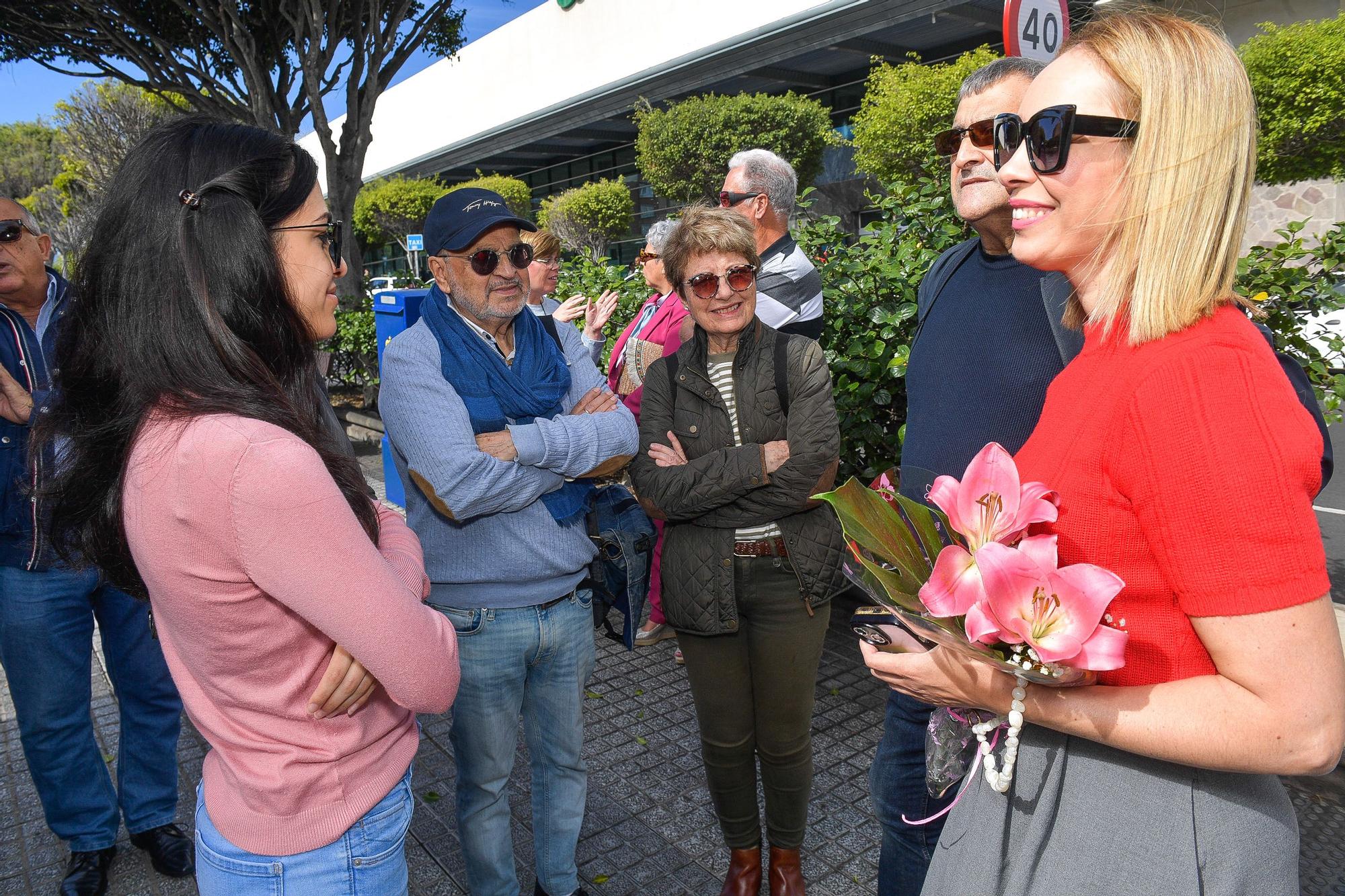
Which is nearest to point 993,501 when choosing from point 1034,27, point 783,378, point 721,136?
point 783,378

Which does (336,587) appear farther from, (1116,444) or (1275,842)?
(1275,842)

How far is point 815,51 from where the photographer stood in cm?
2384

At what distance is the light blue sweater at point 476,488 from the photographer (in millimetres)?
2484

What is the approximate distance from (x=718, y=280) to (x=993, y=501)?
1879 mm

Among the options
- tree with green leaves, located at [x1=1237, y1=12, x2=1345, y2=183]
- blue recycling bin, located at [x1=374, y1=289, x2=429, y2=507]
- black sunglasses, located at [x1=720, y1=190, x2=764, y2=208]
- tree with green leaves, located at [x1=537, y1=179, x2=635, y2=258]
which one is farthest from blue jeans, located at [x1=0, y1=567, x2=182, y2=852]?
tree with green leaves, located at [x1=537, y1=179, x2=635, y2=258]

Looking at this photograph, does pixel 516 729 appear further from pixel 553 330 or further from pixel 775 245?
pixel 775 245

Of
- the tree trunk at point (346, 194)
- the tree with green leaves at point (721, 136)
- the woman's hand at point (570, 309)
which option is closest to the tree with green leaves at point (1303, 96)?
the tree with green leaves at point (721, 136)

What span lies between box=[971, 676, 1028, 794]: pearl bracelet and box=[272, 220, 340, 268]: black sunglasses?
1.47 metres

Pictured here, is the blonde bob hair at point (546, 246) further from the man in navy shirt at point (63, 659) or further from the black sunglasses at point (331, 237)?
the black sunglasses at point (331, 237)

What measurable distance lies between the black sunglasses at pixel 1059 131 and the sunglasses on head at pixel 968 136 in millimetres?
831

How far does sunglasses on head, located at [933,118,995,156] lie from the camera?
2316mm

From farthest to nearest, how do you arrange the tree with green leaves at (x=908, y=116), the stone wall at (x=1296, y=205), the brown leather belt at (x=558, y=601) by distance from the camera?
the tree with green leaves at (x=908, y=116) < the stone wall at (x=1296, y=205) < the brown leather belt at (x=558, y=601)

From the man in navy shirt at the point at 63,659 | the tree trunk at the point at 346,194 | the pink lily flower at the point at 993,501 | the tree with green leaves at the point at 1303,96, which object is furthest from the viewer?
the tree trunk at the point at 346,194

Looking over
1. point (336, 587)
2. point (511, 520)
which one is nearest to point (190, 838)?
point (511, 520)
